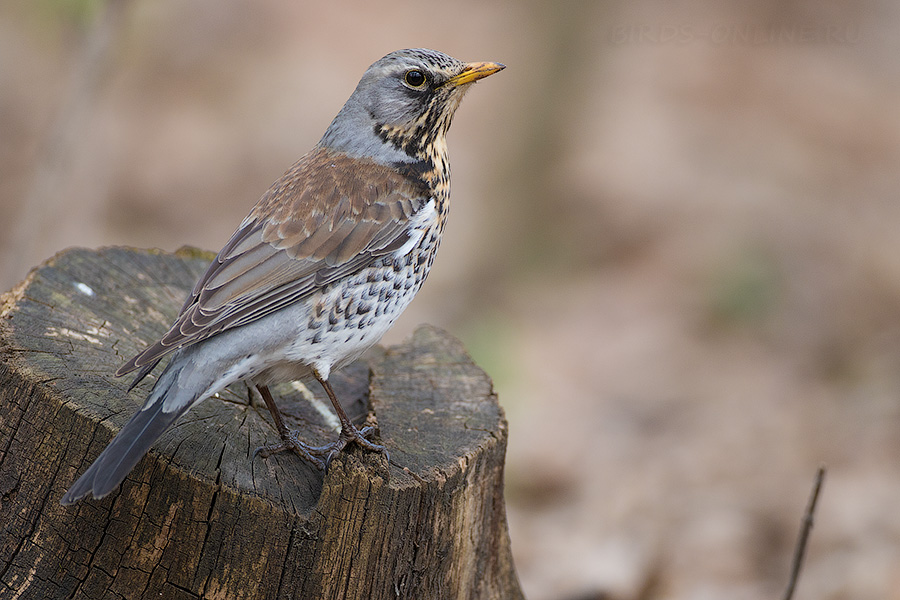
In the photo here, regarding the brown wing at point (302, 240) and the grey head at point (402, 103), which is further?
the grey head at point (402, 103)

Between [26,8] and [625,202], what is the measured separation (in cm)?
760

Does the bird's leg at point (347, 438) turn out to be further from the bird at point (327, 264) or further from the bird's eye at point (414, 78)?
the bird's eye at point (414, 78)

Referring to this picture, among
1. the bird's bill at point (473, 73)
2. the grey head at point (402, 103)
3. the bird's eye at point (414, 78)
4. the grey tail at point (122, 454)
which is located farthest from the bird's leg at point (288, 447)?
the bird's bill at point (473, 73)

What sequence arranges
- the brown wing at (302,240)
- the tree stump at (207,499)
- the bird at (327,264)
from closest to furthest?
the tree stump at (207,499) → the bird at (327,264) → the brown wing at (302,240)

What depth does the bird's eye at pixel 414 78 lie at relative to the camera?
12.9ft

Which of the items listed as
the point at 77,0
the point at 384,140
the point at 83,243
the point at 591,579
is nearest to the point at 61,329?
the point at 384,140

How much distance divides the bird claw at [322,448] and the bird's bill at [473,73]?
159cm

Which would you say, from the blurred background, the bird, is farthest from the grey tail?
the blurred background

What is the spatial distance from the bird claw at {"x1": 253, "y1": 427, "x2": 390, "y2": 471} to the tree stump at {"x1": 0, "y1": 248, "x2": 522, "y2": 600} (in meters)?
0.05

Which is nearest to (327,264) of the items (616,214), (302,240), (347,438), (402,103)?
(302,240)

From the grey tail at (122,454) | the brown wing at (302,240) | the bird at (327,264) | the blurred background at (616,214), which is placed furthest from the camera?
the blurred background at (616,214)

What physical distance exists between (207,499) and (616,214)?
24.3ft

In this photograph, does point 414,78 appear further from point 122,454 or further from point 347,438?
point 122,454

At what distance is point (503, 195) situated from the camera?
9.57 metres
